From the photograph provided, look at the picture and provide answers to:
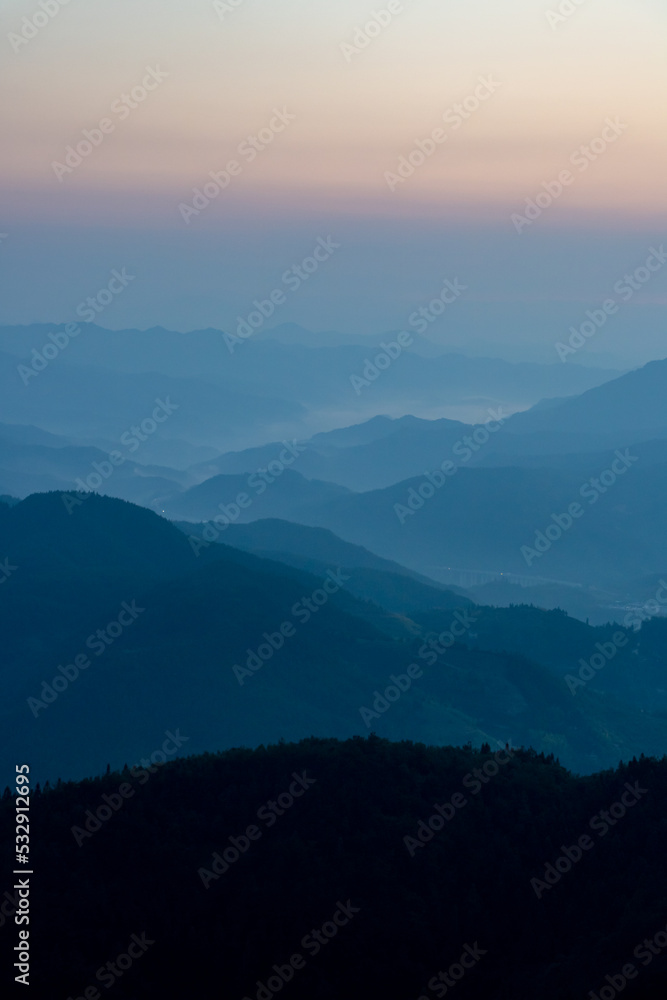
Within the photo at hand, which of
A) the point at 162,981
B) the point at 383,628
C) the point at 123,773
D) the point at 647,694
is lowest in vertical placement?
the point at 647,694

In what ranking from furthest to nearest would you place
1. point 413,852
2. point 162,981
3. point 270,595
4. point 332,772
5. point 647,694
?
point 647,694 < point 270,595 < point 332,772 < point 413,852 < point 162,981

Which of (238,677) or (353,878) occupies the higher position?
(353,878)

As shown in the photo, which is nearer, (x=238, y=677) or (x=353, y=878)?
(x=353, y=878)

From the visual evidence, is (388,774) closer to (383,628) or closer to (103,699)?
(103,699)

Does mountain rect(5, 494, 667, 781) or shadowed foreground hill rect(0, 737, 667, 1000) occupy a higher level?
shadowed foreground hill rect(0, 737, 667, 1000)

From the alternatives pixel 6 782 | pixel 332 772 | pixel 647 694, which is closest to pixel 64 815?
pixel 332 772

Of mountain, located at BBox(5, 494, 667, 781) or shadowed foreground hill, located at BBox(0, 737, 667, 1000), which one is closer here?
shadowed foreground hill, located at BBox(0, 737, 667, 1000)

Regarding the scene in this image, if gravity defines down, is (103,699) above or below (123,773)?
below

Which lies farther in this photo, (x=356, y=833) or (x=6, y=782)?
(x=6, y=782)

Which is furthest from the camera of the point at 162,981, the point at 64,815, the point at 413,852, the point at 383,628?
the point at 383,628
